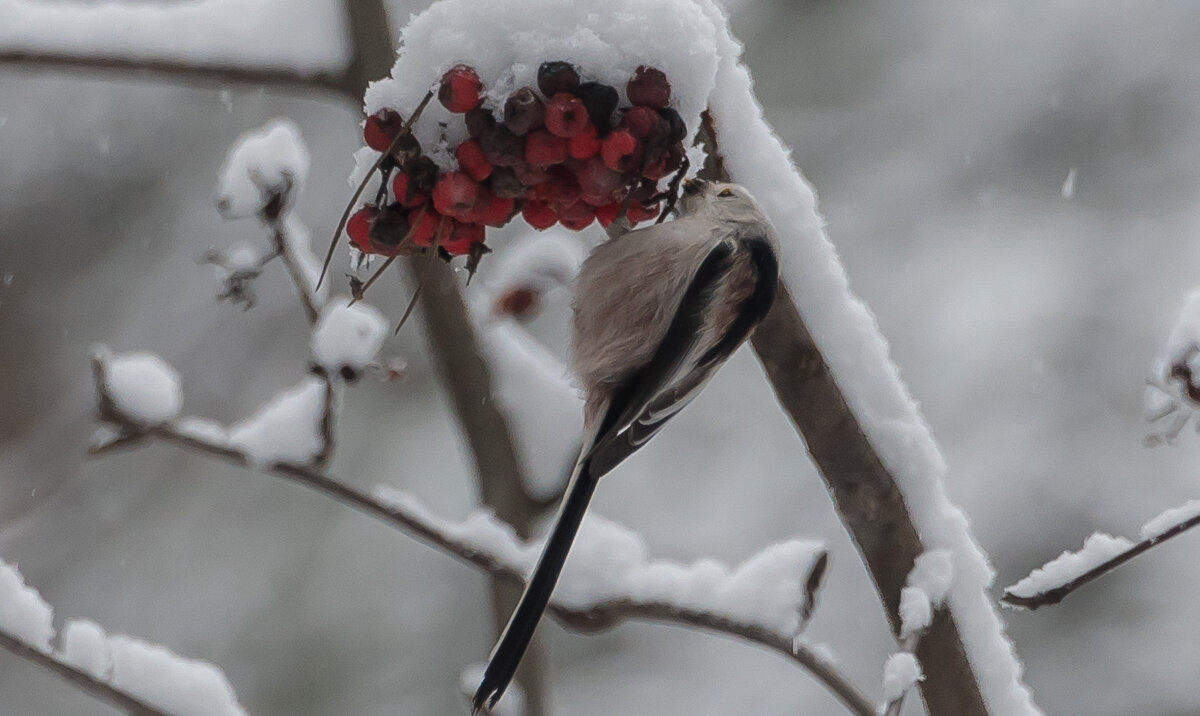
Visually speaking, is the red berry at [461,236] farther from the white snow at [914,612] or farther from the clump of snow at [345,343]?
the white snow at [914,612]

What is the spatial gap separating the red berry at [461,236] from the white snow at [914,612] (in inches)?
23.7

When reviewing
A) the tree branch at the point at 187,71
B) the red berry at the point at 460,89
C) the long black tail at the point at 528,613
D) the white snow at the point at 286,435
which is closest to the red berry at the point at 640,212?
the red berry at the point at 460,89

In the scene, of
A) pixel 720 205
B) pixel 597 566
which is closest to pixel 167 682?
pixel 597 566

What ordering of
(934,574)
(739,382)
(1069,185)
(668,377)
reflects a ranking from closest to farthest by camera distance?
(934,574) → (668,377) → (1069,185) → (739,382)

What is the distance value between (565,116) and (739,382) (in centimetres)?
482

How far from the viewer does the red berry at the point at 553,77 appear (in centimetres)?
121

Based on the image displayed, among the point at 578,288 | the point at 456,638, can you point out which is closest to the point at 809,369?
the point at 578,288

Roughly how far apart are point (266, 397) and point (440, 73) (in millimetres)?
4560

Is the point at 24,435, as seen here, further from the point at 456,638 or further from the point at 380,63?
the point at 380,63

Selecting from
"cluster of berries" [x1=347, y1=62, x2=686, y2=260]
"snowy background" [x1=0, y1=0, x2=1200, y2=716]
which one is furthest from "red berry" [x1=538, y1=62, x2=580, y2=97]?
"snowy background" [x1=0, y1=0, x2=1200, y2=716]

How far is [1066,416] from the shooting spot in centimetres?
522

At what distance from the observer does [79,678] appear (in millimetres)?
1386

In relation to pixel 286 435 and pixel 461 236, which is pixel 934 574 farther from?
pixel 286 435

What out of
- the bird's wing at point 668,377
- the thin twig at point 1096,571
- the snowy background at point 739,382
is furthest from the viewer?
the snowy background at point 739,382
